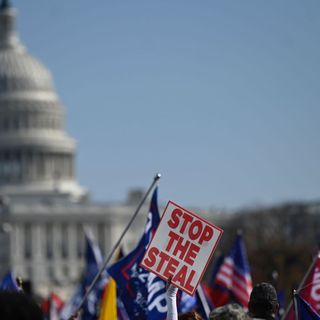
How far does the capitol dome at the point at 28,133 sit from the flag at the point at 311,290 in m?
147

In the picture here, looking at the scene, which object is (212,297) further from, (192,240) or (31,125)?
(31,125)

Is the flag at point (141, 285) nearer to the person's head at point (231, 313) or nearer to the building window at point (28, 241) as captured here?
the person's head at point (231, 313)

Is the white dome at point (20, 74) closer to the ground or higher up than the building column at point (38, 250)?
higher up

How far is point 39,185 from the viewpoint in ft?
551

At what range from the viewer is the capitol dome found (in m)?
166

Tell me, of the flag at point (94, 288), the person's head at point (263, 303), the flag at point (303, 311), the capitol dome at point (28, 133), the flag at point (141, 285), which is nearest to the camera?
the person's head at point (263, 303)

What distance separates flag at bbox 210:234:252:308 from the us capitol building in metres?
129

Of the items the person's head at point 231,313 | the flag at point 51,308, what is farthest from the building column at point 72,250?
the person's head at point 231,313

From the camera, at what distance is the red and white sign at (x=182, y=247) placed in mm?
14953

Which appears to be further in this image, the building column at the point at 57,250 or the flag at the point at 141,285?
the building column at the point at 57,250

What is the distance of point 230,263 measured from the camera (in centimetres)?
2930

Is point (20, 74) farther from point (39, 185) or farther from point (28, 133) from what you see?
point (39, 185)

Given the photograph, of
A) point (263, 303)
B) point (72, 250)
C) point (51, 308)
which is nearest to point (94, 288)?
point (51, 308)

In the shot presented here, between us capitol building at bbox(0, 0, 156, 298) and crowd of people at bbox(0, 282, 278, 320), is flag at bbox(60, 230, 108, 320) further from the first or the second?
us capitol building at bbox(0, 0, 156, 298)
